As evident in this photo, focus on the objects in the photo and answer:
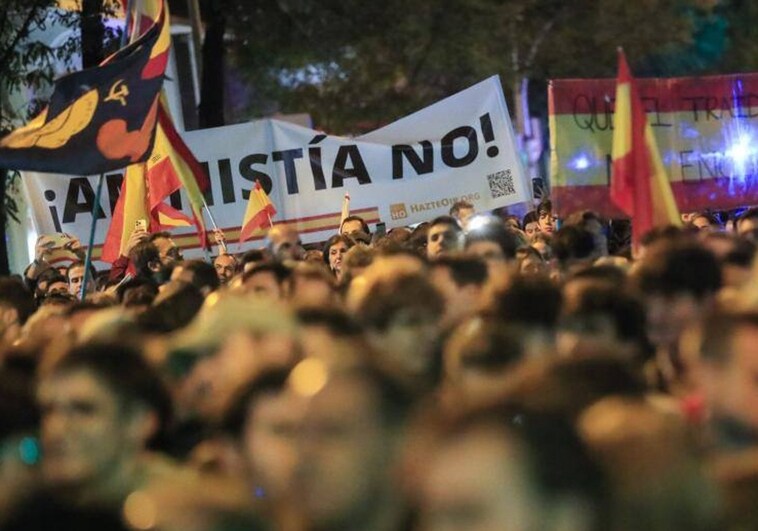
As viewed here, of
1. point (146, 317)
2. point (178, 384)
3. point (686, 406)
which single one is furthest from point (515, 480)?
point (146, 317)

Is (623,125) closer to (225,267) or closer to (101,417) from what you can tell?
(225,267)

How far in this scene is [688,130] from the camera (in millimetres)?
11383

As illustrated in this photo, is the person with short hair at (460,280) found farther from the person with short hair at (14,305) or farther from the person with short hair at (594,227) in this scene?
the person with short hair at (14,305)

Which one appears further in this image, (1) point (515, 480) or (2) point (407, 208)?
(2) point (407, 208)

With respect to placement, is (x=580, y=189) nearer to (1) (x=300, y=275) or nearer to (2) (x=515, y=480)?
(1) (x=300, y=275)

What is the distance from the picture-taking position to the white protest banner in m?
13.0

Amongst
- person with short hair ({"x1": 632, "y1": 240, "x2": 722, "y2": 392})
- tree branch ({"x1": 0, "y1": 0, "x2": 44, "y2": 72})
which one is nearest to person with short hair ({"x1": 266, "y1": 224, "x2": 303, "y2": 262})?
person with short hair ({"x1": 632, "y1": 240, "x2": 722, "y2": 392})

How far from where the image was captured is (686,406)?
156 inches

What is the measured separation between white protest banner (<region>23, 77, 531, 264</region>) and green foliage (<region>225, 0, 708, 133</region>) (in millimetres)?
5712

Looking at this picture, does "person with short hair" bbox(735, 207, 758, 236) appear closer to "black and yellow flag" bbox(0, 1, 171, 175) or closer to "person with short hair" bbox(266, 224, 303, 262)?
"person with short hair" bbox(266, 224, 303, 262)

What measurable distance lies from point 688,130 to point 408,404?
865 centimetres

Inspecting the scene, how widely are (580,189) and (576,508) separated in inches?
289

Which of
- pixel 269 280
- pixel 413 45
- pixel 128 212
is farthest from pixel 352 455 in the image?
pixel 413 45

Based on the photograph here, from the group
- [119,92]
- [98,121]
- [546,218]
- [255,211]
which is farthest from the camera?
[255,211]
